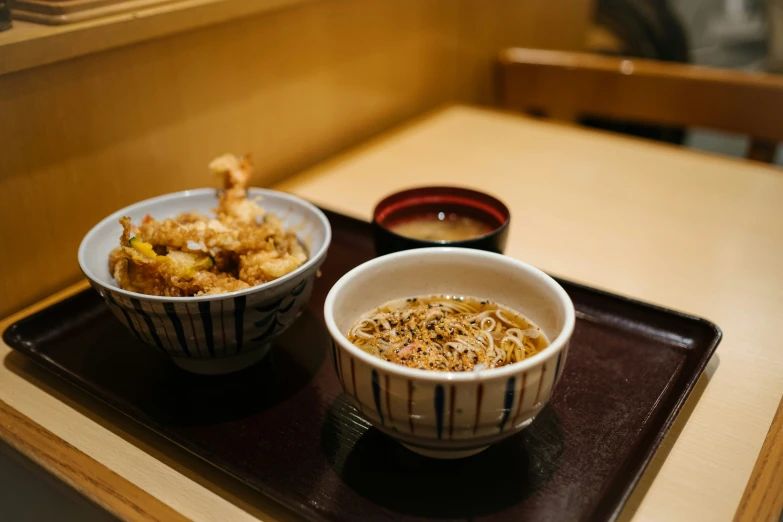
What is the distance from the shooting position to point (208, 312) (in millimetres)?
742

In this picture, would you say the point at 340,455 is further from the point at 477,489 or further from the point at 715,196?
the point at 715,196

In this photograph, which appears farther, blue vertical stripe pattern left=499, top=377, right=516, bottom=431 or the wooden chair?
the wooden chair

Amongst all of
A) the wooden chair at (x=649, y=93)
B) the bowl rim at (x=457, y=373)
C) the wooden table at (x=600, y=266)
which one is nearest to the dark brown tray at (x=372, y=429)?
the wooden table at (x=600, y=266)

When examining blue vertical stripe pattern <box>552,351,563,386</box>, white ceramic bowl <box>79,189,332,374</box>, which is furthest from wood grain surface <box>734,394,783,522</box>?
white ceramic bowl <box>79,189,332,374</box>

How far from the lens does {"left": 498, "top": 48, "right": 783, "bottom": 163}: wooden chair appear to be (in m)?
1.67

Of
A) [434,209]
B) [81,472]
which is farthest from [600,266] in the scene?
[81,472]

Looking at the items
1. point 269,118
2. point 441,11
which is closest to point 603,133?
point 441,11

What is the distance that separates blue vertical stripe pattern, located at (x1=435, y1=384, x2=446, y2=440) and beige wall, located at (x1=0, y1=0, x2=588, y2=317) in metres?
0.76

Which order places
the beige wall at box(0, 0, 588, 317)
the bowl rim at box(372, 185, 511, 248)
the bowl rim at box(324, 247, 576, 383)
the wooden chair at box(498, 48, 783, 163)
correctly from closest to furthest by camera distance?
the bowl rim at box(324, 247, 576, 383) → the bowl rim at box(372, 185, 511, 248) → the beige wall at box(0, 0, 588, 317) → the wooden chair at box(498, 48, 783, 163)

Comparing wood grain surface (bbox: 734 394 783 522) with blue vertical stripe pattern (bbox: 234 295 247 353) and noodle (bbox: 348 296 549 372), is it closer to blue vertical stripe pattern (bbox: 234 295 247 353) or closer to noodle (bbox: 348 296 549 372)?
noodle (bbox: 348 296 549 372)

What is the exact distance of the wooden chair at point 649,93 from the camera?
167 centimetres

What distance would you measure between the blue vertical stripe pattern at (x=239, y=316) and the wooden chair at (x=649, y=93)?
1.47 metres

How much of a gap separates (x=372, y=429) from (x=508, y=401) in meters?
0.21

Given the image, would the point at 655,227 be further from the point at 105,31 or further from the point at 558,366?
the point at 105,31
